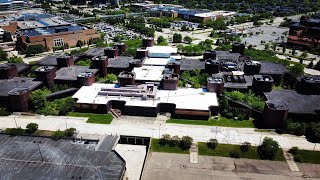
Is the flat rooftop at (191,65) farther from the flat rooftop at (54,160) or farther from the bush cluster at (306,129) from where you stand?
the flat rooftop at (54,160)

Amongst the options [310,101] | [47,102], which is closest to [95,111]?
[47,102]

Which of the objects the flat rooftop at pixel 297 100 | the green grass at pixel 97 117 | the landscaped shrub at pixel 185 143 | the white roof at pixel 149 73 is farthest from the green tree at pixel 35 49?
the flat rooftop at pixel 297 100

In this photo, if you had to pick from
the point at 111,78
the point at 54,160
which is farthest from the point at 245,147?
the point at 111,78

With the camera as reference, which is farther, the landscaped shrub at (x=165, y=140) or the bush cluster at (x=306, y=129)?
the bush cluster at (x=306, y=129)

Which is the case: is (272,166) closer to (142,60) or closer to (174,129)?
(174,129)

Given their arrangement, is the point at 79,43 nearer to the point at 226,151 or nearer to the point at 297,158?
the point at 226,151
